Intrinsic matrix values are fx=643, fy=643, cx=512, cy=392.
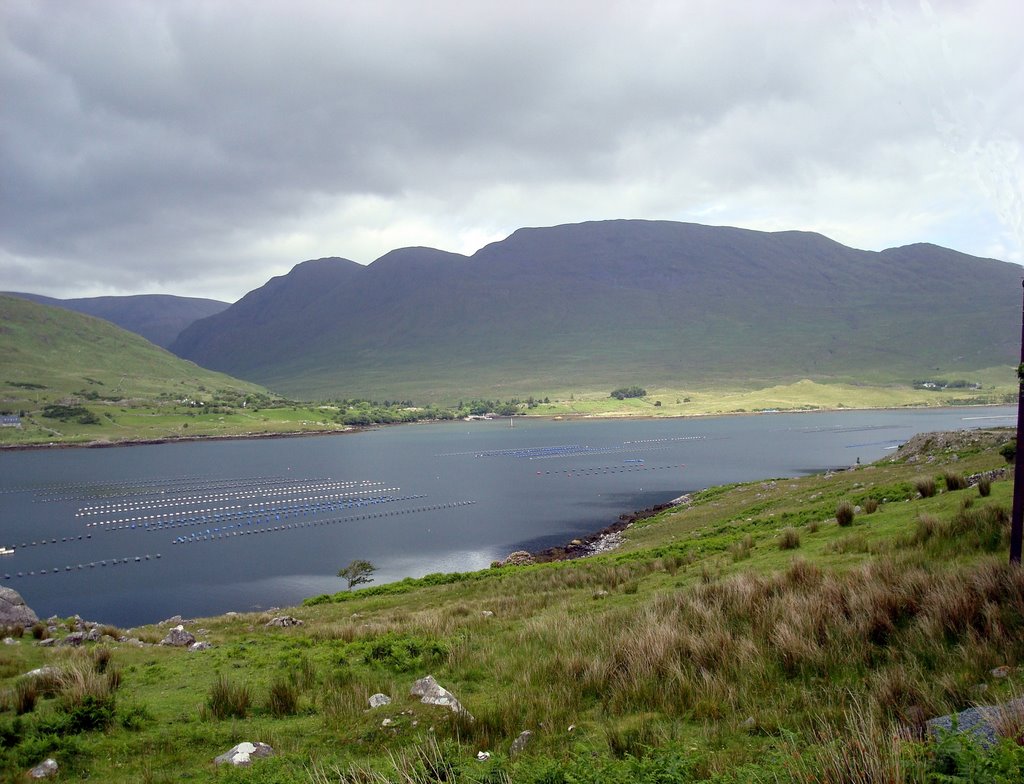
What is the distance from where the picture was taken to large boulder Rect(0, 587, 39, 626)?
Answer: 62.7 ft

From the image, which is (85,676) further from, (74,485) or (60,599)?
(74,485)

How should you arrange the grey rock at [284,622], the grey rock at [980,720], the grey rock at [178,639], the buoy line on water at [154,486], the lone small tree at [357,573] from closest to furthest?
the grey rock at [980,720] → the grey rock at [178,639] → the grey rock at [284,622] → the lone small tree at [357,573] → the buoy line on water at [154,486]

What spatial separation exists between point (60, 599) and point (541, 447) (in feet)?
328

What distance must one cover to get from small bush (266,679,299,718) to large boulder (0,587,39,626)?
1481cm

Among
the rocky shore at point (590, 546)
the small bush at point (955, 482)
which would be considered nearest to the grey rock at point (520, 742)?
the small bush at point (955, 482)

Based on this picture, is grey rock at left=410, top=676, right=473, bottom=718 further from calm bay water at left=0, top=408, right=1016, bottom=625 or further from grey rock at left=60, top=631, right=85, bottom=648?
calm bay water at left=0, top=408, right=1016, bottom=625

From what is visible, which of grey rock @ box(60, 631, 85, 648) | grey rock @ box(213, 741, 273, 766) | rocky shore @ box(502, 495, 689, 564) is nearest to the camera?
grey rock @ box(213, 741, 273, 766)

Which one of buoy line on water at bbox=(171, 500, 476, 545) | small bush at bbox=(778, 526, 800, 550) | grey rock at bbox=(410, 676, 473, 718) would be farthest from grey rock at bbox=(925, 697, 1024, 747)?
buoy line on water at bbox=(171, 500, 476, 545)

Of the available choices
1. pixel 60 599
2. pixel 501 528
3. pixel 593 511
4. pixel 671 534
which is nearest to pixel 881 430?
pixel 593 511

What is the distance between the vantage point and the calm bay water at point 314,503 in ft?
160

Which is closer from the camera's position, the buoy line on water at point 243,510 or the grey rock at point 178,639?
the grey rock at point 178,639

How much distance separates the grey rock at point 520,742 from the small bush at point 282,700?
3535 millimetres

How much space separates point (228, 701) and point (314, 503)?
7514cm

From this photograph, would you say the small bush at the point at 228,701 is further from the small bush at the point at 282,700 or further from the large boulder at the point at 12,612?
the large boulder at the point at 12,612
